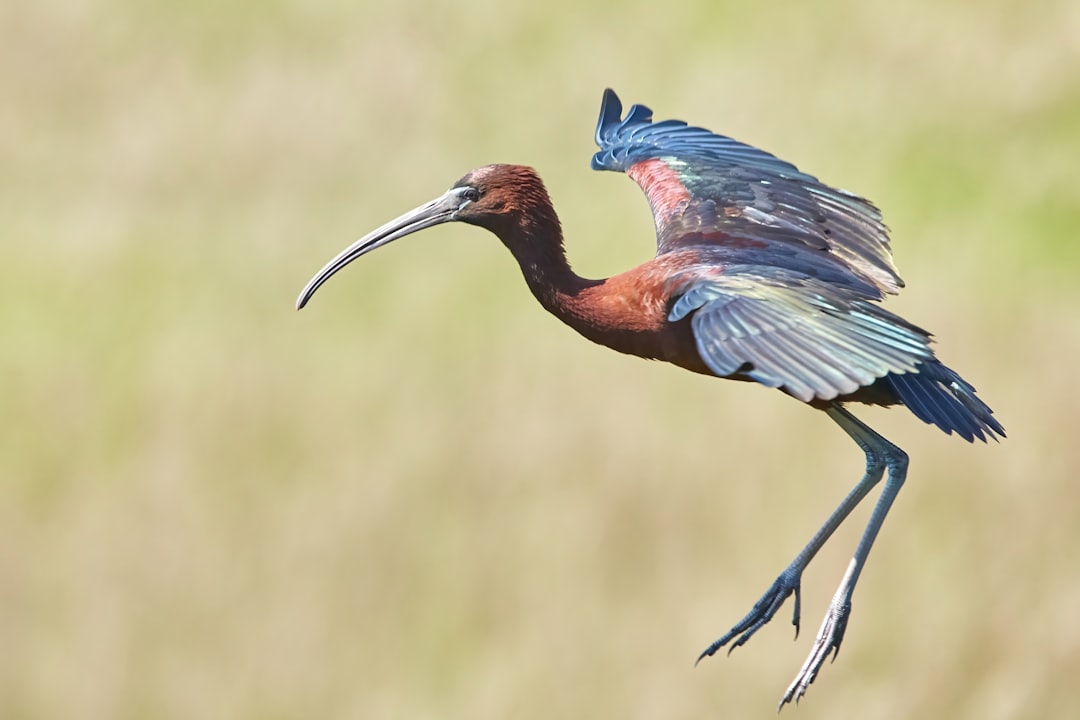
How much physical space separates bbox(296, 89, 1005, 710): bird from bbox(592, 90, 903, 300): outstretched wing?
0.02m

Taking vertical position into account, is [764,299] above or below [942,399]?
above

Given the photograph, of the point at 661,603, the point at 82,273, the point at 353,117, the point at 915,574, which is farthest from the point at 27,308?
the point at 915,574

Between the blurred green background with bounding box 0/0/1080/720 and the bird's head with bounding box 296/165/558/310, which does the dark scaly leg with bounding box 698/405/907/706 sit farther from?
the blurred green background with bounding box 0/0/1080/720

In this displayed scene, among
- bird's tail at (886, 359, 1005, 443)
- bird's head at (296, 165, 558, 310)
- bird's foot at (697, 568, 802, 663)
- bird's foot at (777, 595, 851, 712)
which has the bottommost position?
bird's foot at (777, 595, 851, 712)

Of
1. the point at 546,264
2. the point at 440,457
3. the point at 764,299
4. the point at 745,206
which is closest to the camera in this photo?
the point at 764,299

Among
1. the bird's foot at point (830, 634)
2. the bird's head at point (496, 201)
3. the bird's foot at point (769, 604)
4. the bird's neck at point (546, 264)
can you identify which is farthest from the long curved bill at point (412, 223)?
the bird's foot at point (830, 634)

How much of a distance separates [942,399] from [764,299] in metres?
1.10

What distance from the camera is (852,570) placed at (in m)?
10.8

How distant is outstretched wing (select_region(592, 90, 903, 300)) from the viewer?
11.7 metres

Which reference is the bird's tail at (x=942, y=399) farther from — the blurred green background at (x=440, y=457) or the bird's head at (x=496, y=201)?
the blurred green background at (x=440, y=457)

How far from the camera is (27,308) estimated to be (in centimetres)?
2120

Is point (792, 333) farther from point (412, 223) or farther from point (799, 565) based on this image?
point (412, 223)

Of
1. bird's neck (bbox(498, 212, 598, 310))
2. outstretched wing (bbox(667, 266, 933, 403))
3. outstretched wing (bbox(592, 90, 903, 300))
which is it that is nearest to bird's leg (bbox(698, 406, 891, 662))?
outstretched wing (bbox(592, 90, 903, 300))

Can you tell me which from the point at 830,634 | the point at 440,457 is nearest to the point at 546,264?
the point at 830,634
